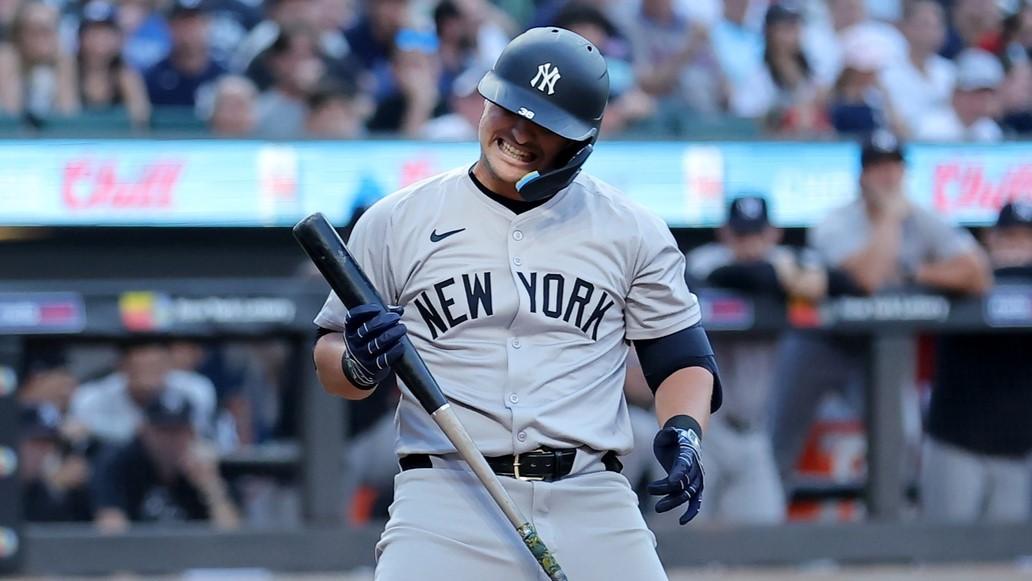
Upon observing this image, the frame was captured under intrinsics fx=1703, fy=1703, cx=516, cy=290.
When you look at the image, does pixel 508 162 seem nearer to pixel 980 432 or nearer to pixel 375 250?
pixel 375 250

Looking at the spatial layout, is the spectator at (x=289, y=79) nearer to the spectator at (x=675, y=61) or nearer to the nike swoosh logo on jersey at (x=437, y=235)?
the spectator at (x=675, y=61)

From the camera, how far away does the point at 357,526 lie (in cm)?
649

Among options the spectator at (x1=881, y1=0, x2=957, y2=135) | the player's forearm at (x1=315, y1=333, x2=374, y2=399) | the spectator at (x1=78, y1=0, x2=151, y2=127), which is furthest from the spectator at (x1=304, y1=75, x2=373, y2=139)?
the player's forearm at (x1=315, y1=333, x2=374, y2=399)

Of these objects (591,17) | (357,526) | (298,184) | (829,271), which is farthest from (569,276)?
(591,17)

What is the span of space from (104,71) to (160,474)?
2625mm

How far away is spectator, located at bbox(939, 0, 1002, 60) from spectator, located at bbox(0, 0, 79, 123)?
5644 mm

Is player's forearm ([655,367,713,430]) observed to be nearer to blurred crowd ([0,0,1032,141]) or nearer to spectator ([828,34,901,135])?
blurred crowd ([0,0,1032,141])

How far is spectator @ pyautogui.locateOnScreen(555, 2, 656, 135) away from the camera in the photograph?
862 centimetres

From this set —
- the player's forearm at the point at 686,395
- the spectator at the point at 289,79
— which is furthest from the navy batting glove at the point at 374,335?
the spectator at the point at 289,79

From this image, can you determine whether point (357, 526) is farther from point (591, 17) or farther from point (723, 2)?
point (723, 2)

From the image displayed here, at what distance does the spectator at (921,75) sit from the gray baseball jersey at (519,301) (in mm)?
6620

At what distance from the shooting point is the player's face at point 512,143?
3.22m

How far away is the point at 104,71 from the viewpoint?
8312 mm

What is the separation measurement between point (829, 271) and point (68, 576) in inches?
126
